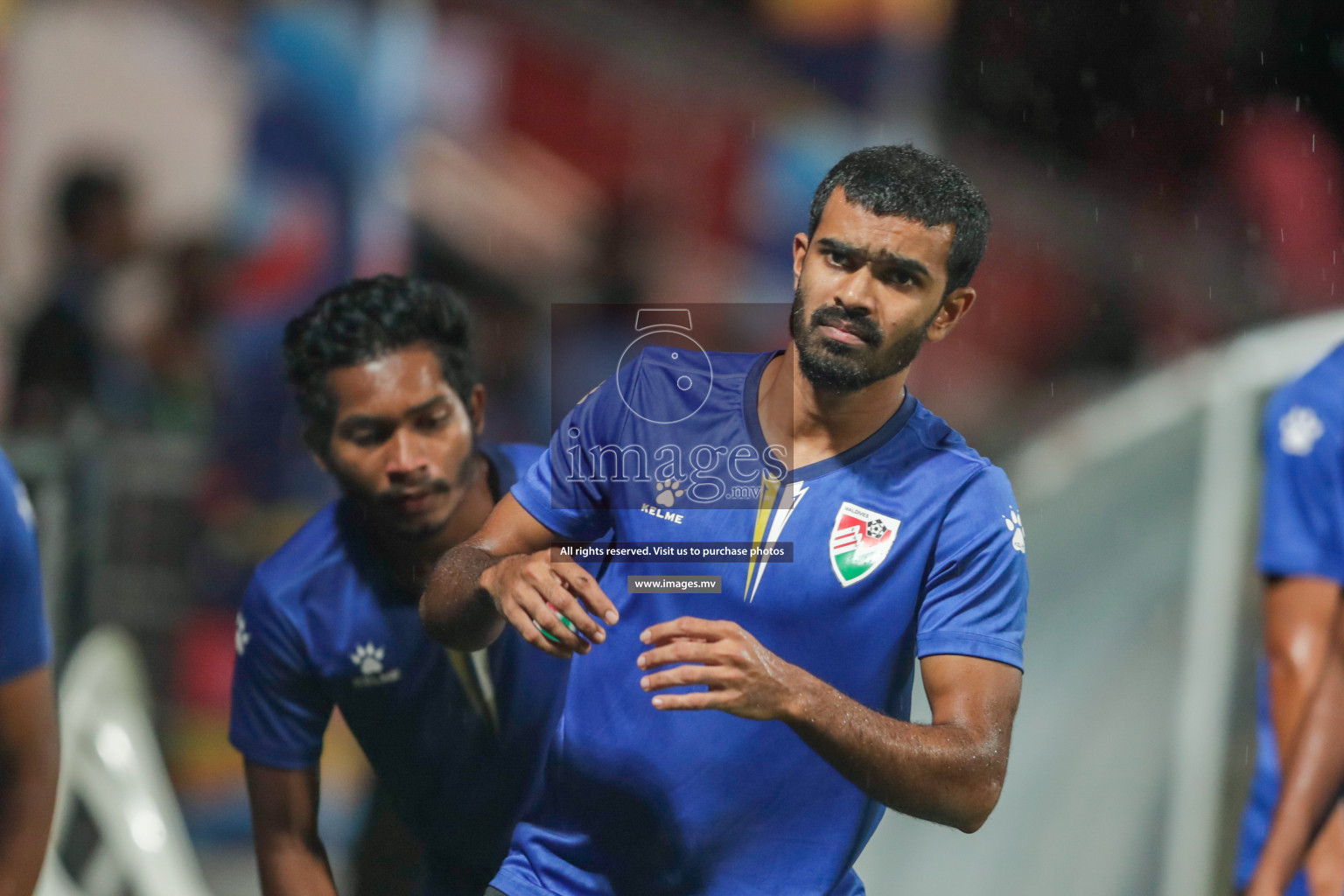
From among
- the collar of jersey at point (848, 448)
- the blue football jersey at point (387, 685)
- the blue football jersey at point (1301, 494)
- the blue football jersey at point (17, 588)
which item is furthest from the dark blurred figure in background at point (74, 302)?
the blue football jersey at point (1301, 494)

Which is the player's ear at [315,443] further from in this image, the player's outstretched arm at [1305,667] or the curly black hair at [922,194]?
the player's outstretched arm at [1305,667]

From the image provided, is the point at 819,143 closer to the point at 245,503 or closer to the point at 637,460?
the point at 245,503

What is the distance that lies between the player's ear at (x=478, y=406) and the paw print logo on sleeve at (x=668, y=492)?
664 mm

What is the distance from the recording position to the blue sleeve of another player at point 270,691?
2.45m

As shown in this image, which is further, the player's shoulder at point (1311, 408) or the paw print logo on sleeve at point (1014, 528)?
the player's shoulder at point (1311, 408)

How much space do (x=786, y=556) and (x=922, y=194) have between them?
1.78 ft

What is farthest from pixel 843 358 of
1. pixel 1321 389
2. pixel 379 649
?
pixel 379 649

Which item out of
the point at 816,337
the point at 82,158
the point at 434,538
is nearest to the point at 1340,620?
the point at 816,337

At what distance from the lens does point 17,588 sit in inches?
71.4

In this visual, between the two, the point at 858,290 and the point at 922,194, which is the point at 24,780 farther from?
the point at 922,194

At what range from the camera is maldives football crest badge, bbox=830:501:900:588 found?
190 centimetres

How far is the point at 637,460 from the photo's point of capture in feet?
6.59

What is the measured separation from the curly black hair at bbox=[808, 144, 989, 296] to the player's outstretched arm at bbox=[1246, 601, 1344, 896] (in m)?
0.92

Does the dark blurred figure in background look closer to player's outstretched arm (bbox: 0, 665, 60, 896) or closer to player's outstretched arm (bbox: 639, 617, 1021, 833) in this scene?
player's outstretched arm (bbox: 0, 665, 60, 896)
